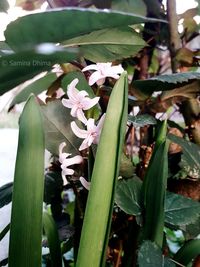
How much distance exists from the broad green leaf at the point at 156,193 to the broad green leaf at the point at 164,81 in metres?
0.08

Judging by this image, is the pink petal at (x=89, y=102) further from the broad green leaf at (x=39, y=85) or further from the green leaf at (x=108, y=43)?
the broad green leaf at (x=39, y=85)

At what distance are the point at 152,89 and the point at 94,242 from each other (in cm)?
25

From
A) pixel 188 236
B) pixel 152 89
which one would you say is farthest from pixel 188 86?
pixel 188 236

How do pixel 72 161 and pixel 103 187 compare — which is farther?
pixel 72 161

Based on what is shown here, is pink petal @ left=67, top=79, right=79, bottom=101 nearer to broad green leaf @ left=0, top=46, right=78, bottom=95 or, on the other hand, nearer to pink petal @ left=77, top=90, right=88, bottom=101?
pink petal @ left=77, top=90, right=88, bottom=101

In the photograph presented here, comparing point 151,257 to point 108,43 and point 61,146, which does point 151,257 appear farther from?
point 108,43

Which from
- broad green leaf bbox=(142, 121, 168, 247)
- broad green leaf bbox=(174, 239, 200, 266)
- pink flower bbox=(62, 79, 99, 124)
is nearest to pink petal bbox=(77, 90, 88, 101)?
pink flower bbox=(62, 79, 99, 124)

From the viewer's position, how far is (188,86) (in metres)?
0.51

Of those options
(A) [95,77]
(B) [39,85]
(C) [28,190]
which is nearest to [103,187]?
(C) [28,190]

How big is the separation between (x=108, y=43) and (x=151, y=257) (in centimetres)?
30

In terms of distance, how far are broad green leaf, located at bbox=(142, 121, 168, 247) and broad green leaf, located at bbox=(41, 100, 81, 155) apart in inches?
4.8

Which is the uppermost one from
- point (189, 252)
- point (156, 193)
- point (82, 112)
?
point (82, 112)

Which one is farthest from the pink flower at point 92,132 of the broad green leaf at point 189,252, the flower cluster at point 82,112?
the broad green leaf at point 189,252

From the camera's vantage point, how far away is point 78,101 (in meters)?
0.40
